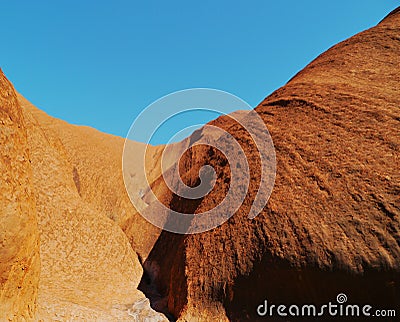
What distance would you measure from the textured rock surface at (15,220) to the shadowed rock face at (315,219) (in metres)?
2.86

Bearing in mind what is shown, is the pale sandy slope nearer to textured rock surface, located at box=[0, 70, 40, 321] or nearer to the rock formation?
the rock formation

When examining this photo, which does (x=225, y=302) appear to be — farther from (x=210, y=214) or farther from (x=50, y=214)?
(x=50, y=214)

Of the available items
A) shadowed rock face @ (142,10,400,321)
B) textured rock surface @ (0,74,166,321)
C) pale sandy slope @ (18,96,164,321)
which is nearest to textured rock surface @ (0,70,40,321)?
textured rock surface @ (0,74,166,321)

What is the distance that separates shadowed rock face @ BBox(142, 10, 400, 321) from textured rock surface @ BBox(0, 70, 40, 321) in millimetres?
2858

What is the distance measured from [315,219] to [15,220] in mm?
4346

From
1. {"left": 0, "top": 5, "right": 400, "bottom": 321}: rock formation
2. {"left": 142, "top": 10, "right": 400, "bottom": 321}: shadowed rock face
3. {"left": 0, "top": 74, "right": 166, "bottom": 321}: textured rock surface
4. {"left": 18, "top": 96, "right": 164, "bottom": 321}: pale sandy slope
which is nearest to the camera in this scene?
{"left": 0, "top": 74, "right": 166, "bottom": 321}: textured rock surface

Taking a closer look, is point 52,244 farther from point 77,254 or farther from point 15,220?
point 15,220

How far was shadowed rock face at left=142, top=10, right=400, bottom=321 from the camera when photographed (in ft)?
17.7

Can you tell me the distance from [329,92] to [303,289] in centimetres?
416

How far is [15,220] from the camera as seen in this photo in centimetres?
430

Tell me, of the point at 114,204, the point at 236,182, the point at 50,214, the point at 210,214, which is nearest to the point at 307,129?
the point at 236,182

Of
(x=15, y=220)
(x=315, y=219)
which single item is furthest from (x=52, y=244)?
(x=315, y=219)

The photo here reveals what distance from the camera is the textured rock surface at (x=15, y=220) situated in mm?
4227

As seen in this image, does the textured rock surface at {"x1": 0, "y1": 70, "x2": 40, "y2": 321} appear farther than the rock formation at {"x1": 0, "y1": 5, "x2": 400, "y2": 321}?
No
